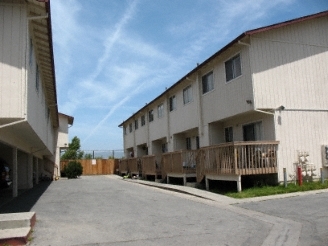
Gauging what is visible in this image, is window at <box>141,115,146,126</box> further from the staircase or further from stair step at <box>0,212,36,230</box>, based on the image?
stair step at <box>0,212,36,230</box>

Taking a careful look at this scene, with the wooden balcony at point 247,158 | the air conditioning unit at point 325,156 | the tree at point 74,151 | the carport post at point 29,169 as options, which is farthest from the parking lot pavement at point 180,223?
the tree at point 74,151

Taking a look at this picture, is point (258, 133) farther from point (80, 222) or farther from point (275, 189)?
point (80, 222)

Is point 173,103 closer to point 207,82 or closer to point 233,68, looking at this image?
point 207,82

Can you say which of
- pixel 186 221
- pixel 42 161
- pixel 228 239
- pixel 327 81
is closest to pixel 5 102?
pixel 186 221

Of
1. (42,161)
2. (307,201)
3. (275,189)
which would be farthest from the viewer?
(42,161)

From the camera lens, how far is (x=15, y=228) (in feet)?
23.5

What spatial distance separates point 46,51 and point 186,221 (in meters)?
7.33

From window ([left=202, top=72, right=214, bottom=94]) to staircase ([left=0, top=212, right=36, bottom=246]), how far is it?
40.1 ft

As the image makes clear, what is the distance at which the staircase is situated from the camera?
6316mm

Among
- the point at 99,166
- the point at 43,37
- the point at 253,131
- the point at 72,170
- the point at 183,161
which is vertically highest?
the point at 43,37

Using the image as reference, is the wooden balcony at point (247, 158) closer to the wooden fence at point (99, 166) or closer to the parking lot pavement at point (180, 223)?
the parking lot pavement at point (180, 223)

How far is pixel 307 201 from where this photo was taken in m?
10.6

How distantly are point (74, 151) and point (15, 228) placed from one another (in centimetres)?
4113

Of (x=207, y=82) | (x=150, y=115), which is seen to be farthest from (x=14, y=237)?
(x=150, y=115)
